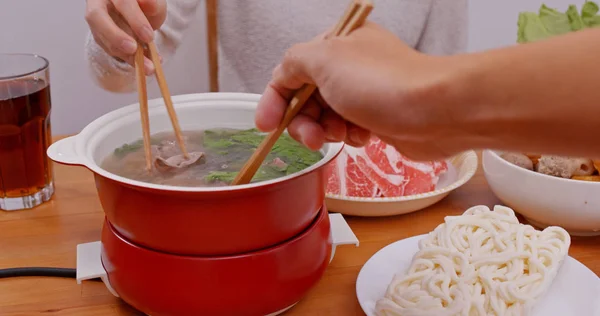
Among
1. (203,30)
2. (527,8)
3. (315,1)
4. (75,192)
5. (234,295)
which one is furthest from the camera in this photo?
(527,8)

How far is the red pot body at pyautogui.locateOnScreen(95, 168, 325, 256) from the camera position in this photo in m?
Result: 0.83

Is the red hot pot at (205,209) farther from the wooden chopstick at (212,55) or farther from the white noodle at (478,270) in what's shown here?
the wooden chopstick at (212,55)

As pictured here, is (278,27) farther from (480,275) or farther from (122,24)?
(480,275)

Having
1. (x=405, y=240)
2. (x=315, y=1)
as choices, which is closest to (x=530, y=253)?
→ (x=405, y=240)

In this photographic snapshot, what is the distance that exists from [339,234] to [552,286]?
37 centimetres

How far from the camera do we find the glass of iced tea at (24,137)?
4.05ft

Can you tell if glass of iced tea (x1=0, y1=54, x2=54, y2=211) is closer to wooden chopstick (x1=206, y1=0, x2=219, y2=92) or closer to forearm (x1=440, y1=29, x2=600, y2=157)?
forearm (x1=440, y1=29, x2=600, y2=157)

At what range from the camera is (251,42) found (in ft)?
6.64

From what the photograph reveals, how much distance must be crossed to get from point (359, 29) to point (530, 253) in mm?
512

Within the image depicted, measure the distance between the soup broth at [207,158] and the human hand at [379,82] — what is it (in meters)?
0.23

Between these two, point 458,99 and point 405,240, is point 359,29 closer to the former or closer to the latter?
point 458,99

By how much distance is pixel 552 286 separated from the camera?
0.97 meters

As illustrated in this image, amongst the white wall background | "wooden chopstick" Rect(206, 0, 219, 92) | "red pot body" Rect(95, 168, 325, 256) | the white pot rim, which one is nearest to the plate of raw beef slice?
the white pot rim

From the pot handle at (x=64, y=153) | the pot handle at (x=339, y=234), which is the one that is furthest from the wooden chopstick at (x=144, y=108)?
the pot handle at (x=339, y=234)
